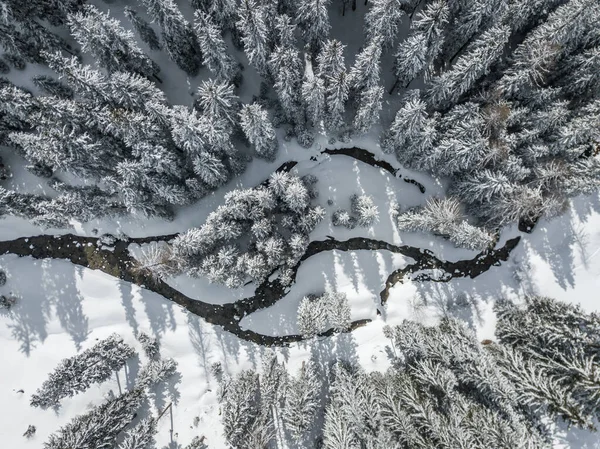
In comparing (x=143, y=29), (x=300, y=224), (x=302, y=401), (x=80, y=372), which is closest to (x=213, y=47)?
(x=143, y=29)

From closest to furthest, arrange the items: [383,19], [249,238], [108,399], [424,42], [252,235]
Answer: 1. [424,42]
2. [383,19]
3. [252,235]
4. [249,238]
5. [108,399]

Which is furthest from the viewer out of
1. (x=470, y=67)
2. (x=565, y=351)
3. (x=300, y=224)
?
(x=300, y=224)

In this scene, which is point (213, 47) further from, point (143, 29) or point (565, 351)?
point (565, 351)

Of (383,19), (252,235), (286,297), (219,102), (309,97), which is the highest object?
(383,19)

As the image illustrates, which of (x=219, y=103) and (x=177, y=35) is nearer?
(x=219, y=103)

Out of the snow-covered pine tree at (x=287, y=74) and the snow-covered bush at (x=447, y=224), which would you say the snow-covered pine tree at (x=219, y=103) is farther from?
the snow-covered bush at (x=447, y=224)

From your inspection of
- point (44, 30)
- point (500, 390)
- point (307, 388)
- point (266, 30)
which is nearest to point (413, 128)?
point (266, 30)

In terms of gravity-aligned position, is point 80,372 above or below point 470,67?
below

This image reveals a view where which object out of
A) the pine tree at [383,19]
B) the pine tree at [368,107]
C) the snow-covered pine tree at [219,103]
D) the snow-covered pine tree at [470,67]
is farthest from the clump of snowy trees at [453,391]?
the pine tree at [383,19]
